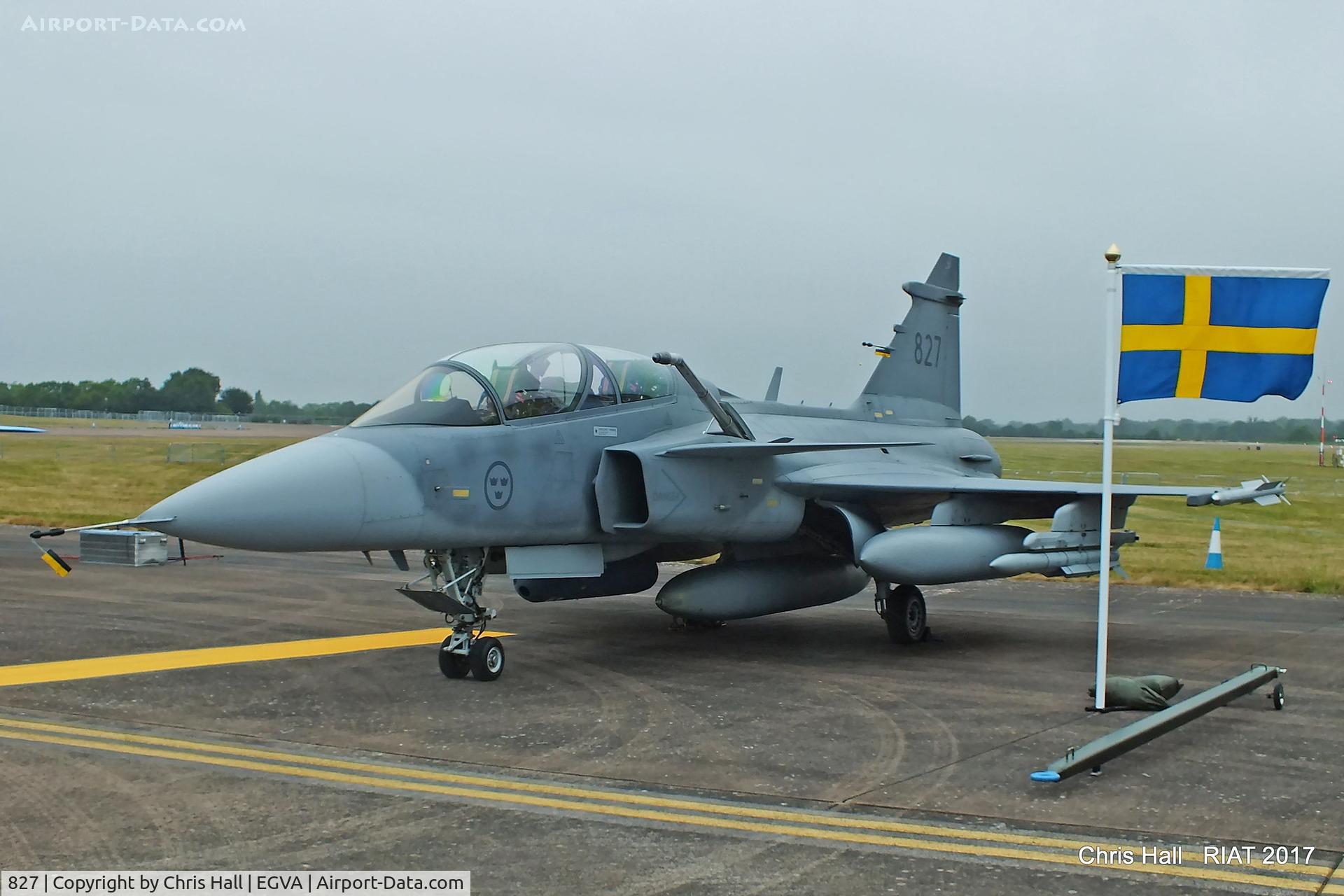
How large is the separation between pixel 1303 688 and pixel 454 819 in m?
7.10

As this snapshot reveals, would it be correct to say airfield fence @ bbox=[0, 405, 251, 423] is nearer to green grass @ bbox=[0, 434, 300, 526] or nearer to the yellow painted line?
green grass @ bbox=[0, 434, 300, 526]

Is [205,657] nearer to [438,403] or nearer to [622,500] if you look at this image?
[438,403]

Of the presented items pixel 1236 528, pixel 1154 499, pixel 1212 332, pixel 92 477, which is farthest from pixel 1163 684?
pixel 92 477

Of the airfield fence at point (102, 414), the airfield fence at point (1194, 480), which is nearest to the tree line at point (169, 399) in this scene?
the airfield fence at point (102, 414)

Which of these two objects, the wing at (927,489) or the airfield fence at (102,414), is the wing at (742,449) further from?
the airfield fence at (102,414)

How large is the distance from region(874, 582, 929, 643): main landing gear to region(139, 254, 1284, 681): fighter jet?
0.08ft

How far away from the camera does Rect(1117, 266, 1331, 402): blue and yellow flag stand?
288 inches

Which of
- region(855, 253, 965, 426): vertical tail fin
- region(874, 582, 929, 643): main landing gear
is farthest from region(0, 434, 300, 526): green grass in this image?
region(874, 582, 929, 643): main landing gear

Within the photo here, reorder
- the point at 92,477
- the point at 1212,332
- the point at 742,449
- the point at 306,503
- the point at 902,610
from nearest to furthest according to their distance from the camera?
the point at 1212,332
the point at 306,503
the point at 742,449
the point at 902,610
the point at 92,477

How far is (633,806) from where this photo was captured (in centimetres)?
595

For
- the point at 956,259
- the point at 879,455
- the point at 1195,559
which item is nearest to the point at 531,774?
the point at 879,455

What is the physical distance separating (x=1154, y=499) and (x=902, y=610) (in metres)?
26.3

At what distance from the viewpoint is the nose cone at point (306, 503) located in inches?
306

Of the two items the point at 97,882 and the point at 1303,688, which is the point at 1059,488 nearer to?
the point at 1303,688
